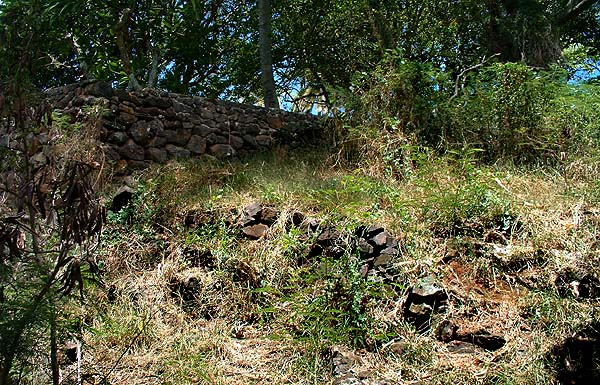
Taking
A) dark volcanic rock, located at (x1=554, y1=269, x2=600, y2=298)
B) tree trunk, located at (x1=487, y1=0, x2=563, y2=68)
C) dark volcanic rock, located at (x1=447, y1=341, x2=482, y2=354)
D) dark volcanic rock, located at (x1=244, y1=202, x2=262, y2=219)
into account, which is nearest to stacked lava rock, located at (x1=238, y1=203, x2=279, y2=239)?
dark volcanic rock, located at (x1=244, y1=202, x2=262, y2=219)

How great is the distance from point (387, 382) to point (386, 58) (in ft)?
12.8

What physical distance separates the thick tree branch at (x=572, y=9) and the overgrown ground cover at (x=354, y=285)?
444 cm

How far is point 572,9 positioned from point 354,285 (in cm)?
664

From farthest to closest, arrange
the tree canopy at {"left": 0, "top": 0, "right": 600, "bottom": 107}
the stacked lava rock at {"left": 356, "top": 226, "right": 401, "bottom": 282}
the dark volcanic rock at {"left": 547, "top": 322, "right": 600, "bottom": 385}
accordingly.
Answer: the tree canopy at {"left": 0, "top": 0, "right": 600, "bottom": 107} < the stacked lava rock at {"left": 356, "top": 226, "right": 401, "bottom": 282} < the dark volcanic rock at {"left": 547, "top": 322, "right": 600, "bottom": 385}

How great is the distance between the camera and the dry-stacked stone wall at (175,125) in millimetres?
5754

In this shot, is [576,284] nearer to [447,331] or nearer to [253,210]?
[447,331]

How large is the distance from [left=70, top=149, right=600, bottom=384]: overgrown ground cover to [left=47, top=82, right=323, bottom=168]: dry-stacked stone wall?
3.87ft

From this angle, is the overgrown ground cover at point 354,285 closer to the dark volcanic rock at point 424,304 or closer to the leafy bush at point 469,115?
the dark volcanic rock at point 424,304

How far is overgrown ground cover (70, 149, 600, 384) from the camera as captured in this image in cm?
313

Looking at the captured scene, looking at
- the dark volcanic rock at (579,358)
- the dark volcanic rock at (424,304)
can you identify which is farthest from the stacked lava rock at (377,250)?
the dark volcanic rock at (579,358)

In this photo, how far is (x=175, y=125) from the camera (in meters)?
6.32

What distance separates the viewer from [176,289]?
427 centimetres

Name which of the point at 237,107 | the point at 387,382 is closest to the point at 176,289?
the point at 387,382

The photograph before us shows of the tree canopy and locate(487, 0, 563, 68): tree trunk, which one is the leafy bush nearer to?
locate(487, 0, 563, 68): tree trunk
